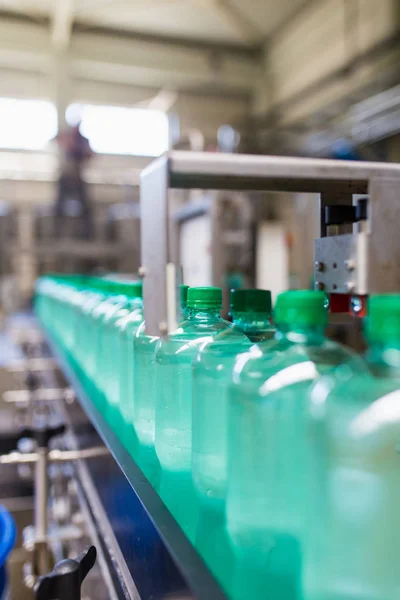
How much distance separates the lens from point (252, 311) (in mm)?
728

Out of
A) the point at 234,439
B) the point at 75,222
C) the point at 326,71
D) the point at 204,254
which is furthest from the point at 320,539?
the point at 326,71

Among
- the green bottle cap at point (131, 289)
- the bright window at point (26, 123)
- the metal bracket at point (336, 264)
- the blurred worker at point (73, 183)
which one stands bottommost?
the green bottle cap at point (131, 289)

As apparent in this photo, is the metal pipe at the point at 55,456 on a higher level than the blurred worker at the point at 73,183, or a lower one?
lower

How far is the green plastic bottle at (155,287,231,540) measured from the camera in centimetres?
68

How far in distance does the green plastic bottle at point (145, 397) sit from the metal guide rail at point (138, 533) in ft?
0.07

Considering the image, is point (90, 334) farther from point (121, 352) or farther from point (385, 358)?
point (385, 358)

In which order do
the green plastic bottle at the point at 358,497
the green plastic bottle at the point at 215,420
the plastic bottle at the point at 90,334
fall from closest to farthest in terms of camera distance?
the green plastic bottle at the point at 358,497 → the green plastic bottle at the point at 215,420 → the plastic bottle at the point at 90,334

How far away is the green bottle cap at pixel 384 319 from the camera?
0.47 metres

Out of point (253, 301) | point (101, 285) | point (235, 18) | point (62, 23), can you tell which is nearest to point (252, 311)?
point (253, 301)

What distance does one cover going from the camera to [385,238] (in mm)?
633

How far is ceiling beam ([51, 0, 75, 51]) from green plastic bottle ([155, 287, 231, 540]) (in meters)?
4.83

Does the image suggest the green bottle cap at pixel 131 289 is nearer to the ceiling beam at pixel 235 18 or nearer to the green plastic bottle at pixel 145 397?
the green plastic bottle at pixel 145 397

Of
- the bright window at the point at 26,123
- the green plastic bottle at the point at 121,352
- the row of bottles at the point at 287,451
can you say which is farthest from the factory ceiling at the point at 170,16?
the row of bottles at the point at 287,451

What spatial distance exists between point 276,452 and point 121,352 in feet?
1.88
